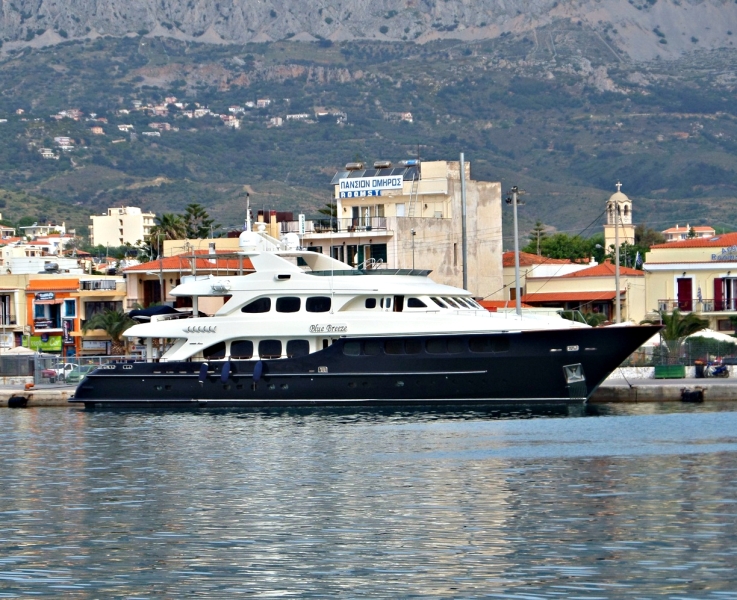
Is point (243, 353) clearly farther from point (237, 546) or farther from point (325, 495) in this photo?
point (237, 546)

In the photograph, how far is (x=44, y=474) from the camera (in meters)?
34.7

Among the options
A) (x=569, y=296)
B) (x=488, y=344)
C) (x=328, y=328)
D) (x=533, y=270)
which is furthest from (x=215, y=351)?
(x=533, y=270)

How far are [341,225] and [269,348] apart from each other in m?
28.1

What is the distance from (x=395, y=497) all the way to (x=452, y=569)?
6871mm

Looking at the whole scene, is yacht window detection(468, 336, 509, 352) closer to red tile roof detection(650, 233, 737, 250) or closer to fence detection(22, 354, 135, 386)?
fence detection(22, 354, 135, 386)

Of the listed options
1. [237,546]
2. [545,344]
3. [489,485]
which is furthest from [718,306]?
[237,546]

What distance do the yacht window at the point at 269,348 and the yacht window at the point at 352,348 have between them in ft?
8.48

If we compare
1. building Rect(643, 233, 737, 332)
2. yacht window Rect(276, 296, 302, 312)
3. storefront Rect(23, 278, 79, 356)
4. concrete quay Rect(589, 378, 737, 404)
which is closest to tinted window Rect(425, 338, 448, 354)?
yacht window Rect(276, 296, 302, 312)

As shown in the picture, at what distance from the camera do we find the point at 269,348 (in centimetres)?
5059

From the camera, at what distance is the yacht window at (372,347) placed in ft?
160

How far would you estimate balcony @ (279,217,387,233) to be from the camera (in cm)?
7462

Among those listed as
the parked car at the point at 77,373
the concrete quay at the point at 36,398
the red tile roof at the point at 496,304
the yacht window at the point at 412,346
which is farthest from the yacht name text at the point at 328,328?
the red tile roof at the point at 496,304

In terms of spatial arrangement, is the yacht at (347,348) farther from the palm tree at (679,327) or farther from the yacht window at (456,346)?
the palm tree at (679,327)

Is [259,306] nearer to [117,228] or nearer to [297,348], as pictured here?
[297,348]
